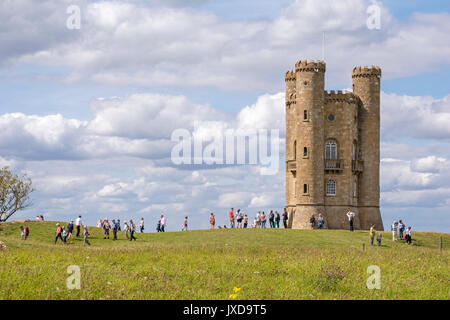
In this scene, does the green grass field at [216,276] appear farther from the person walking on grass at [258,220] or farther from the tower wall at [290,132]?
the tower wall at [290,132]

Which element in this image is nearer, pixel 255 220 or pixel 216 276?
pixel 216 276

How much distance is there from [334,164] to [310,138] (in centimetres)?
432

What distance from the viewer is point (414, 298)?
17062mm

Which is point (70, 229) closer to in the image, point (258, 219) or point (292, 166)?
point (258, 219)

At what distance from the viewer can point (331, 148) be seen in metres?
69.2

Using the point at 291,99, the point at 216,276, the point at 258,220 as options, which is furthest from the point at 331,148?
the point at 216,276

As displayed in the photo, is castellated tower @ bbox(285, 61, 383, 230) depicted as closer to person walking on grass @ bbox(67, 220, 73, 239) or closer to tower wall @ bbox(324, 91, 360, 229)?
tower wall @ bbox(324, 91, 360, 229)

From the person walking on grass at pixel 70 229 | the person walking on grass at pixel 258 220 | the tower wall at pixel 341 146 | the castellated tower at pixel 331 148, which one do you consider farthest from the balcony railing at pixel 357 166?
the person walking on grass at pixel 70 229

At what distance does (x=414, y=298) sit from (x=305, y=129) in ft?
169

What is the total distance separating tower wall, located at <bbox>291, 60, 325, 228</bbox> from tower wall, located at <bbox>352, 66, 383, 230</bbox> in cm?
660

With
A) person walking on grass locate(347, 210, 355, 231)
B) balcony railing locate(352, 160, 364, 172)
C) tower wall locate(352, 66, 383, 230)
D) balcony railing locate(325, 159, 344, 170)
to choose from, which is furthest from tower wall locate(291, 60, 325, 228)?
tower wall locate(352, 66, 383, 230)

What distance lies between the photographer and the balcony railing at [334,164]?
225 ft
